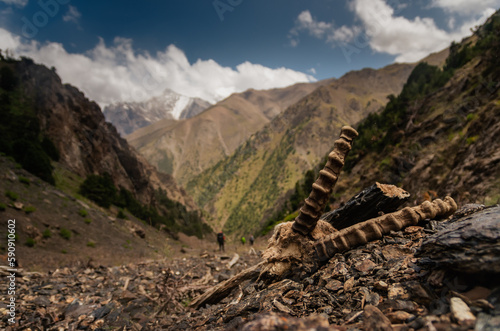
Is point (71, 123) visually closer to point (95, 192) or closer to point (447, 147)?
point (95, 192)

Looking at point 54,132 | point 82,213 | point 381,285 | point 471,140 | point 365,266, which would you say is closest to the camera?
point 381,285

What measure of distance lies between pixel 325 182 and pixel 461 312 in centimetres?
291

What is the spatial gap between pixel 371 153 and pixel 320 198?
168ft

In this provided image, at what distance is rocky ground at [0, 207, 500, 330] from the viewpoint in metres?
2.42

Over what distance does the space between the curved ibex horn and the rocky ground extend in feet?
3.32

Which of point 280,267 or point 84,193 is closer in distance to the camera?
point 280,267

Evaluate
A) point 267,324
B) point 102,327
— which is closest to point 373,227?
point 267,324

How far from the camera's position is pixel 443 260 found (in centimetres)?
292

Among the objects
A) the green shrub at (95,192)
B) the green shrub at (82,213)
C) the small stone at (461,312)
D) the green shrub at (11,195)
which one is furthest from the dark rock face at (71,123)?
the small stone at (461,312)

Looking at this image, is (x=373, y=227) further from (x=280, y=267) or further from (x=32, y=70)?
(x=32, y=70)

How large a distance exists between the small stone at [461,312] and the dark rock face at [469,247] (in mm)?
435

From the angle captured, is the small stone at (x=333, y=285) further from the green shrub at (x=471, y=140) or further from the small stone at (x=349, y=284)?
the green shrub at (x=471, y=140)

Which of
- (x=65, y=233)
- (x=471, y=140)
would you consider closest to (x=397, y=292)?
(x=471, y=140)

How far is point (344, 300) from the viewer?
3738 mm
